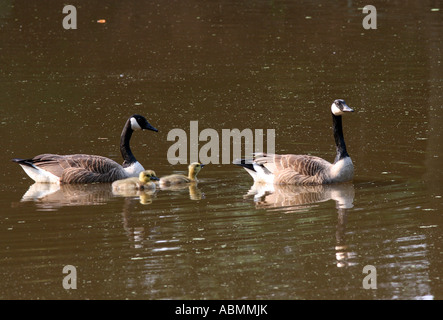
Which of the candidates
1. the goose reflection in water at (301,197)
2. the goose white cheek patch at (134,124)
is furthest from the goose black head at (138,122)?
the goose reflection in water at (301,197)

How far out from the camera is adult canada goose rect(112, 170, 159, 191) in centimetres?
1098

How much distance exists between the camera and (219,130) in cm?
1360

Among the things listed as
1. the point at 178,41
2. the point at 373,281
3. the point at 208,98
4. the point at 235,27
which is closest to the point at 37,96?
the point at 208,98

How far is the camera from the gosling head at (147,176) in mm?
10961

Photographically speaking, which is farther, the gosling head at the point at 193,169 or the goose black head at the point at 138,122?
the goose black head at the point at 138,122

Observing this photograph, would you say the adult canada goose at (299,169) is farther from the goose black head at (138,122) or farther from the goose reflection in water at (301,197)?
the goose black head at (138,122)

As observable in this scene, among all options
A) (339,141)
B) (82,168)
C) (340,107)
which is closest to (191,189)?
(82,168)

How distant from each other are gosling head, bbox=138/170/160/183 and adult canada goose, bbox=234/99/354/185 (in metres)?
1.20

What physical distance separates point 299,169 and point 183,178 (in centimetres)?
151

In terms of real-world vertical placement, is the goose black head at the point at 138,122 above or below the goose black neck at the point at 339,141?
above

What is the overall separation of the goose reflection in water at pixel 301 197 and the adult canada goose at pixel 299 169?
8 cm

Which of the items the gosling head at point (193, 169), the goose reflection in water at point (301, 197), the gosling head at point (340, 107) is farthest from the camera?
the gosling head at point (340, 107)

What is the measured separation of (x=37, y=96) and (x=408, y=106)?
677 cm

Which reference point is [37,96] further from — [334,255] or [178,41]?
[334,255]
